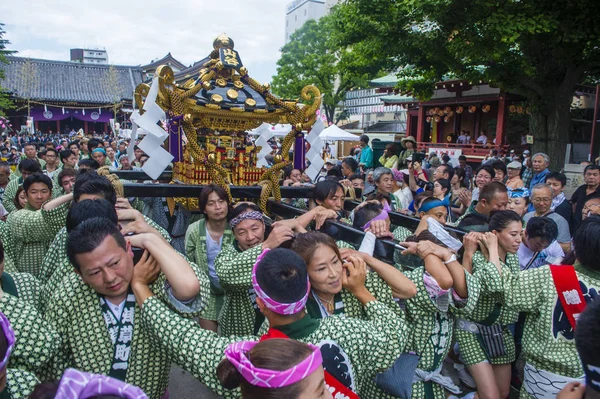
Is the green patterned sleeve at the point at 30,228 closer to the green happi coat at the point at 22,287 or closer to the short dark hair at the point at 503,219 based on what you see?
the green happi coat at the point at 22,287

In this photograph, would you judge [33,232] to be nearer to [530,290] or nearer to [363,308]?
[363,308]

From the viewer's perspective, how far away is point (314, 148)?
4.96 metres

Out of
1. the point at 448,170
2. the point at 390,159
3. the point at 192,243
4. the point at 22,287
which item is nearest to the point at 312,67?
the point at 390,159

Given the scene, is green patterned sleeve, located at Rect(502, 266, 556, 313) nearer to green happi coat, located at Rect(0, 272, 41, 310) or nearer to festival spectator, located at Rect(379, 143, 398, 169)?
green happi coat, located at Rect(0, 272, 41, 310)

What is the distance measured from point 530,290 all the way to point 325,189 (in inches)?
71.2

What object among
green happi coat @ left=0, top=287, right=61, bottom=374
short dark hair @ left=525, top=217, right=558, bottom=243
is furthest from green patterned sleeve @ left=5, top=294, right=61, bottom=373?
short dark hair @ left=525, top=217, right=558, bottom=243

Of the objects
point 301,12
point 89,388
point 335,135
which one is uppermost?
point 301,12

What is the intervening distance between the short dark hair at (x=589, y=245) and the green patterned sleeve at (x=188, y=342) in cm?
183

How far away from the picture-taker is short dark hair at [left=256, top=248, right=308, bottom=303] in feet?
5.62

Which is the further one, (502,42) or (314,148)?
(502,42)

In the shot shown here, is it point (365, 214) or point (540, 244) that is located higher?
point (365, 214)

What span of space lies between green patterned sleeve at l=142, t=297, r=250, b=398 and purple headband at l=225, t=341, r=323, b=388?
1.16ft

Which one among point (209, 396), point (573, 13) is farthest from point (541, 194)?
point (573, 13)

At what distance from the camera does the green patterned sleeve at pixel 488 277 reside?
2.49 metres
